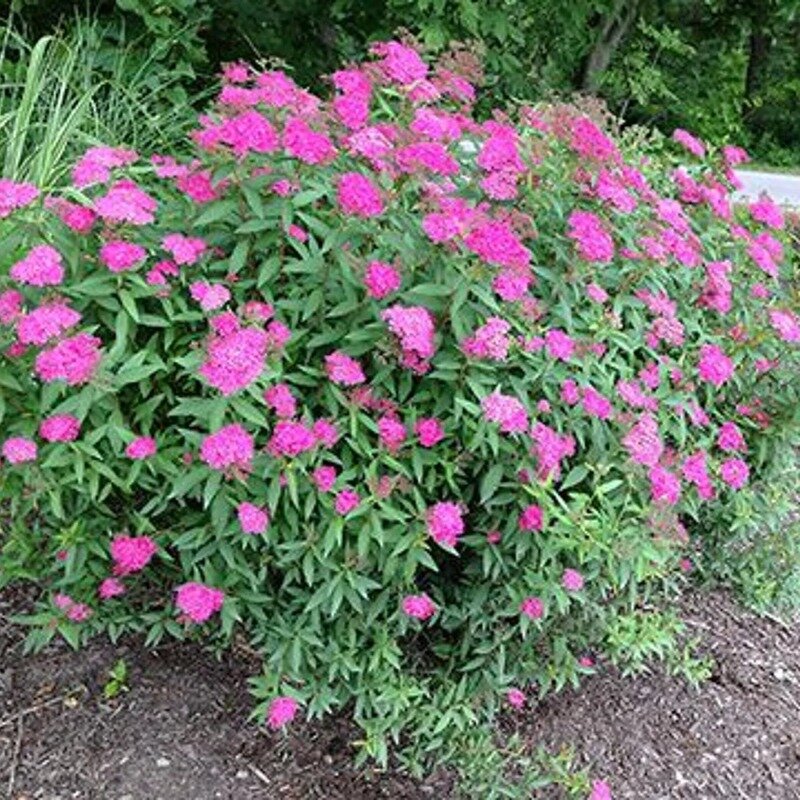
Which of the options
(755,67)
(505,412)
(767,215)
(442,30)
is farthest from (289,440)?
(755,67)

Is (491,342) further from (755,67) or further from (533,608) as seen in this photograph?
(755,67)

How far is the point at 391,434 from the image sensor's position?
2.16m

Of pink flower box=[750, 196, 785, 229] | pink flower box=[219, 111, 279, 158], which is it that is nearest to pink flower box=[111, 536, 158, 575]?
pink flower box=[219, 111, 279, 158]

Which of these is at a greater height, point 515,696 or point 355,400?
point 355,400

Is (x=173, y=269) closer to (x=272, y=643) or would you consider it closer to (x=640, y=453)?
(x=272, y=643)

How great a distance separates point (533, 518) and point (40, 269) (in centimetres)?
104

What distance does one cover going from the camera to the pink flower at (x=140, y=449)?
6.90 feet

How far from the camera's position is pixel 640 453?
2.29 metres

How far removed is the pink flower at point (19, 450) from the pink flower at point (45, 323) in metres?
0.18

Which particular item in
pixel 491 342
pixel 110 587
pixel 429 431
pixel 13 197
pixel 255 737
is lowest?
pixel 255 737

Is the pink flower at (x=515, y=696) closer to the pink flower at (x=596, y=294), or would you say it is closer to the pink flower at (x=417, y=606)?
the pink flower at (x=417, y=606)

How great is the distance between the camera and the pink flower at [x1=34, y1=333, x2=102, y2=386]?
1992mm

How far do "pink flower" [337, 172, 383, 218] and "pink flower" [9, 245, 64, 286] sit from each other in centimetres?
54

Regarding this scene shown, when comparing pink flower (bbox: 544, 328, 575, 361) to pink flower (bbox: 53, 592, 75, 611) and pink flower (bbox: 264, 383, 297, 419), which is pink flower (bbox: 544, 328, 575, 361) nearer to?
pink flower (bbox: 264, 383, 297, 419)
